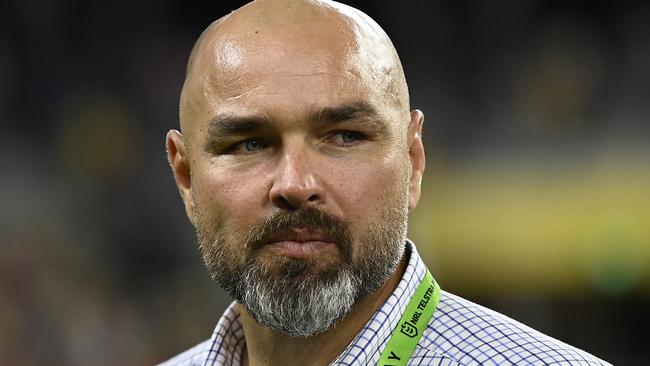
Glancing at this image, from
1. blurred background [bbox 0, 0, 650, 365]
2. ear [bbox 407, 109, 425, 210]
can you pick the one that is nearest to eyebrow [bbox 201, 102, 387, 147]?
ear [bbox 407, 109, 425, 210]

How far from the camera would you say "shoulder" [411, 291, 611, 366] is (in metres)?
1.82

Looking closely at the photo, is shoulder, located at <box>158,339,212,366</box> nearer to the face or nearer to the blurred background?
the face

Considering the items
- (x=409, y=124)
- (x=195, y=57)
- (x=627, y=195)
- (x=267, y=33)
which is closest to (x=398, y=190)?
(x=409, y=124)

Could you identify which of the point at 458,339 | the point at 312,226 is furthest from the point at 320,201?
the point at 458,339

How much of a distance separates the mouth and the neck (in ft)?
0.54

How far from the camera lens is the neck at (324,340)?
2.02 m

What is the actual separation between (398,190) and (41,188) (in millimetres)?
4560

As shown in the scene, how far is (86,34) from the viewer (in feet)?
21.1

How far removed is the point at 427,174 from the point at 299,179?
13.0 ft

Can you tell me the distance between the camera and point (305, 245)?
190cm

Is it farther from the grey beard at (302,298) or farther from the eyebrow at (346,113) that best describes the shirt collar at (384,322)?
the eyebrow at (346,113)

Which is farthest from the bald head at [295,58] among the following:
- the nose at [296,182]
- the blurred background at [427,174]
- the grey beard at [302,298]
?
the blurred background at [427,174]

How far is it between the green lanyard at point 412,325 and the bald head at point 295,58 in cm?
37

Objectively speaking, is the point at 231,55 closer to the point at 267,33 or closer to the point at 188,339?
the point at 267,33
